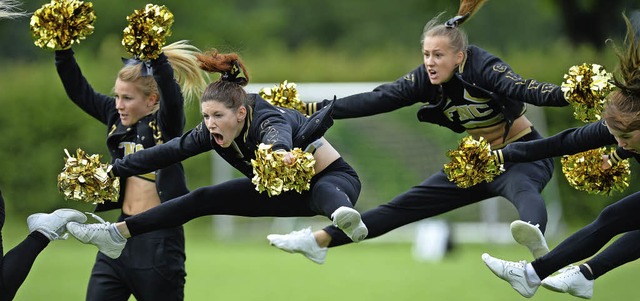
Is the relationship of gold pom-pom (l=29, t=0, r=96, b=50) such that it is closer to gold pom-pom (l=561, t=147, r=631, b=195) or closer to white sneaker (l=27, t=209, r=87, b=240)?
white sneaker (l=27, t=209, r=87, b=240)

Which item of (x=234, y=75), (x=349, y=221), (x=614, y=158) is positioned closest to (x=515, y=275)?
(x=614, y=158)

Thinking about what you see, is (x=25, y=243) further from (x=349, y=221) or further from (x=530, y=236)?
(x=530, y=236)

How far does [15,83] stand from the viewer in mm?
17578

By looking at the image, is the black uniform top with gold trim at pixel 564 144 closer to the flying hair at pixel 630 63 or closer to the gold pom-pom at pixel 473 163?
the gold pom-pom at pixel 473 163

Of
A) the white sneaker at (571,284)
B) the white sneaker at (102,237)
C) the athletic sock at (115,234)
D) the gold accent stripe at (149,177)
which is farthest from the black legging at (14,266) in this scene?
the white sneaker at (571,284)

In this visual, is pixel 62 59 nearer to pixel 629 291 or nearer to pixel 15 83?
pixel 629 291

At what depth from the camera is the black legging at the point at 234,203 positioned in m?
7.09

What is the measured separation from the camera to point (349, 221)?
6.48 m

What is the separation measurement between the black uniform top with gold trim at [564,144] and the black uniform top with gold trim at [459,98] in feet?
1.65

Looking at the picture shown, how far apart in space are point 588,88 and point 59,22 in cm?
317

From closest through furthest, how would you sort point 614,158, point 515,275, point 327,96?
point 515,275 → point 614,158 → point 327,96

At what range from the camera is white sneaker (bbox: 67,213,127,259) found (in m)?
7.08

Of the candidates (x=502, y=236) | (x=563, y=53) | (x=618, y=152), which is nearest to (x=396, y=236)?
(x=502, y=236)

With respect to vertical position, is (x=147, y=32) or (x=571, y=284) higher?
(x=147, y=32)
